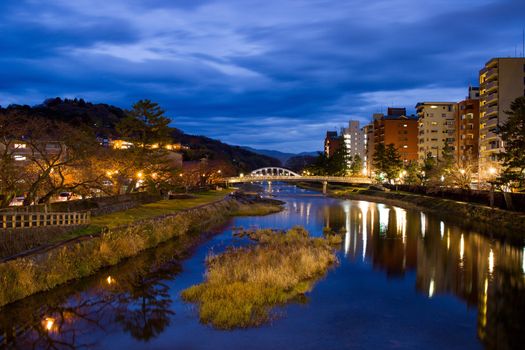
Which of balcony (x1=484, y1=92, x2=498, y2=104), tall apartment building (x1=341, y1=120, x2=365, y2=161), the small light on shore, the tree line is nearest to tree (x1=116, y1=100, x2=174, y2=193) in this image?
the tree line

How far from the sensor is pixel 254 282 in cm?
1808

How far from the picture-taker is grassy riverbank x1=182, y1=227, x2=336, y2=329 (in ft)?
49.5

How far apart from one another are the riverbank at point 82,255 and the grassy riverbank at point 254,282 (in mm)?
4649

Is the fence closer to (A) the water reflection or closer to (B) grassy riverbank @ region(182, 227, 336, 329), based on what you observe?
(A) the water reflection

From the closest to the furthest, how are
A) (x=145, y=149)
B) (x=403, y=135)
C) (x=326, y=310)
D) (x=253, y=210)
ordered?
(x=326, y=310), (x=145, y=149), (x=253, y=210), (x=403, y=135)

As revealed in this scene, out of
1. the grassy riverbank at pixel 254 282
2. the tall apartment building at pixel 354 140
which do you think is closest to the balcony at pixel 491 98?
the grassy riverbank at pixel 254 282

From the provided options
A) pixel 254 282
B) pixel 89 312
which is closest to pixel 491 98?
pixel 254 282

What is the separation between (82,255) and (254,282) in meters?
7.71

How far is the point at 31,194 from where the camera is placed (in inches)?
1064

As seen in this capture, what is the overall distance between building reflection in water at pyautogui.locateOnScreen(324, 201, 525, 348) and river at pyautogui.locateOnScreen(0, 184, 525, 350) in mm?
71

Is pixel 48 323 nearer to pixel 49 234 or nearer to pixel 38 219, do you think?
pixel 49 234

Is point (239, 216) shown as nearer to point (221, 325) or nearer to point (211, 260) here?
point (211, 260)

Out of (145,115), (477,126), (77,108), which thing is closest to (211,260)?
(145,115)

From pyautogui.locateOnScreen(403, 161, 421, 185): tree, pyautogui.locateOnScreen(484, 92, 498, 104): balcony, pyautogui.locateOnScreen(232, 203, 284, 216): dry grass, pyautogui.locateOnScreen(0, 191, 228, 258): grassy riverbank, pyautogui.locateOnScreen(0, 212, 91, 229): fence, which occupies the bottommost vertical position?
pyautogui.locateOnScreen(232, 203, 284, 216): dry grass
